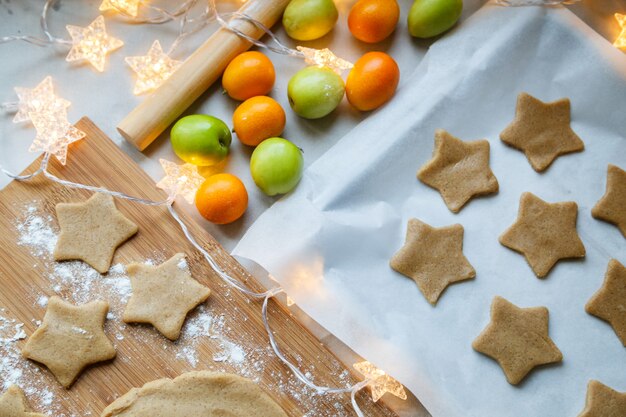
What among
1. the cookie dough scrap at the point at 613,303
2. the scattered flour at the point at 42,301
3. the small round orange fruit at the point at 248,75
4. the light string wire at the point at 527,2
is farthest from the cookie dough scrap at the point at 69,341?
the light string wire at the point at 527,2

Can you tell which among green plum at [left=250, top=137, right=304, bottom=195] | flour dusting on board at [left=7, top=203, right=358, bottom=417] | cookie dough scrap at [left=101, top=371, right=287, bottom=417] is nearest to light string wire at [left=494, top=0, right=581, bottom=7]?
green plum at [left=250, top=137, right=304, bottom=195]

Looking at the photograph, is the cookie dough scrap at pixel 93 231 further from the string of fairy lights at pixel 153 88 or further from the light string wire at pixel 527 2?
the light string wire at pixel 527 2

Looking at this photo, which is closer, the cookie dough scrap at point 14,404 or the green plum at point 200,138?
the cookie dough scrap at point 14,404

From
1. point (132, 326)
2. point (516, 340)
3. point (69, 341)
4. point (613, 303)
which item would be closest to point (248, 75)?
point (132, 326)

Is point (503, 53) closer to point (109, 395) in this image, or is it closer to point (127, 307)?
point (127, 307)

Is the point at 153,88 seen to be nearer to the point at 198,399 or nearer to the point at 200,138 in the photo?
the point at 200,138

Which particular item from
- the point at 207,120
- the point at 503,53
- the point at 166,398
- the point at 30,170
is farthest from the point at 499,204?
the point at 30,170

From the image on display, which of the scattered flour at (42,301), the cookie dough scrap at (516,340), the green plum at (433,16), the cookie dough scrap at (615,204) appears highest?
the green plum at (433,16)
